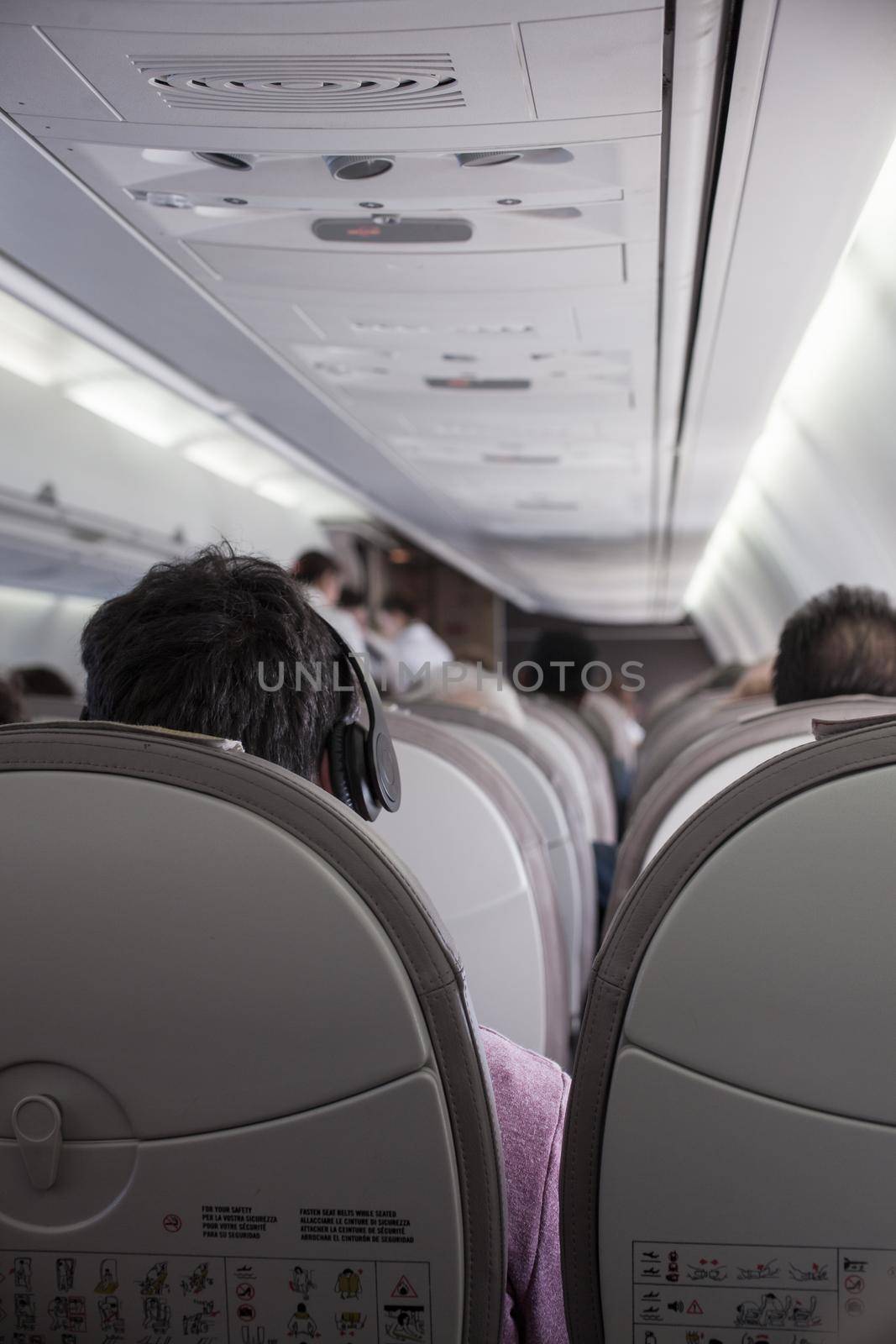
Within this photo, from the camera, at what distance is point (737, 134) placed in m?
2.47

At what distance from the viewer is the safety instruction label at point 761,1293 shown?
1.20 metres

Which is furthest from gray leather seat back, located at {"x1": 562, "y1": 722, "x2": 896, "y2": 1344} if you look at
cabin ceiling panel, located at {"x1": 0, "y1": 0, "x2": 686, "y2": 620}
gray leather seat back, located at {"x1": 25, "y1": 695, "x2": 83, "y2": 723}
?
gray leather seat back, located at {"x1": 25, "y1": 695, "x2": 83, "y2": 723}

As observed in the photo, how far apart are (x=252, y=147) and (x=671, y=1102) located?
2.14 m

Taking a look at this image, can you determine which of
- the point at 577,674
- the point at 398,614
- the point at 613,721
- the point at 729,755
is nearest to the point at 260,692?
the point at 729,755

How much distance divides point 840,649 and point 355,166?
1.53 m

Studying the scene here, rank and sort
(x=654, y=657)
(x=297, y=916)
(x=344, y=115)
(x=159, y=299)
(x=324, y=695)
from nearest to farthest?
(x=297, y=916) → (x=324, y=695) → (x=344, y=115) → (x=159, y=299) → (x=654, y=657)

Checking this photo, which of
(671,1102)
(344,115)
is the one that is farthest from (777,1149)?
(344,115)

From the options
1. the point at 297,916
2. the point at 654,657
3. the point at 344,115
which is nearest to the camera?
the point at 297,916

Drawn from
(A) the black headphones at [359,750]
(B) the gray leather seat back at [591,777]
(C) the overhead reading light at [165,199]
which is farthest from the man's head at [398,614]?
(A) the black headphones at [359,750]

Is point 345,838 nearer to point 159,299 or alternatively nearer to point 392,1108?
point 392,1108

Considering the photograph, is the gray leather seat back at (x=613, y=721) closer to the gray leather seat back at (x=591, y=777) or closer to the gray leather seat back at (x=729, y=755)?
the gray leather seat back at (x=591, y=777)

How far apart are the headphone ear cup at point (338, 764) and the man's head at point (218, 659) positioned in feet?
0.12

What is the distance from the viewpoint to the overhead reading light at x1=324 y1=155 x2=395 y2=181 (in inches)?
104

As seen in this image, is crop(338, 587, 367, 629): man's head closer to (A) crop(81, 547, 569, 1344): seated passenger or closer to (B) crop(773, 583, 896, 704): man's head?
(B) crop(773, 583, 896, 704): man's head
